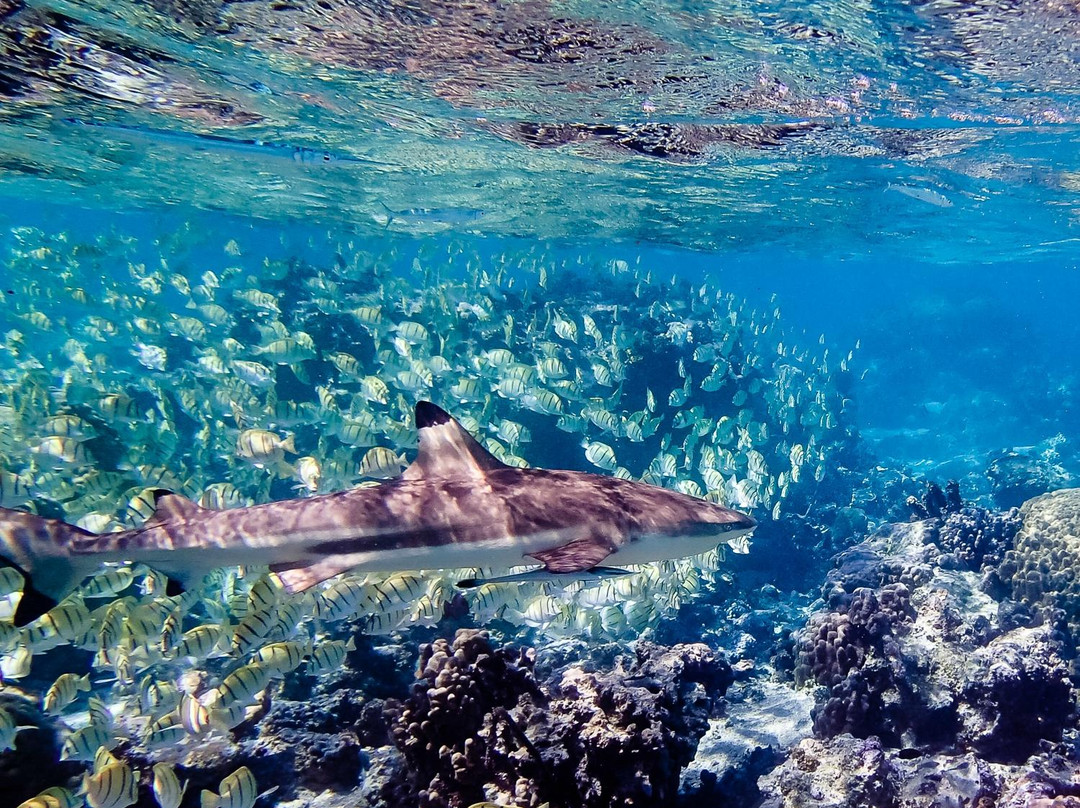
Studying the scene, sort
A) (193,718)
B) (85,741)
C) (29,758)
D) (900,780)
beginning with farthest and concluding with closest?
1. (29,758)
2. (193,718)
3. (85,741)
4. (900,780)

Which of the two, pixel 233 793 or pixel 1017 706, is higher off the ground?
pixel 1017 706

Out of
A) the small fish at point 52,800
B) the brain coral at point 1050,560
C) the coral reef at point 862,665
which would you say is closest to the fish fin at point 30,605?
the small fish at point 52,800

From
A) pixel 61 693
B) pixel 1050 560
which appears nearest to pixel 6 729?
pixel 61 693

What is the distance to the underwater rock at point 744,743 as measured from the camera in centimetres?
569

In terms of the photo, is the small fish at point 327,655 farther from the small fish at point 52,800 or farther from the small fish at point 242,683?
the small fish at point 52,800

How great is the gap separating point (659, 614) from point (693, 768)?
507cm

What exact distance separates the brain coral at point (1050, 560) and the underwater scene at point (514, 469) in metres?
0.06

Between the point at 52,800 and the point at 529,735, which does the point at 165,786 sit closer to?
the point at 52,800

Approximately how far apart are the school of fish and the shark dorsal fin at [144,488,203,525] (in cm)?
65

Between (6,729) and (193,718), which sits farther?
(193,718)

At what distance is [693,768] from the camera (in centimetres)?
609

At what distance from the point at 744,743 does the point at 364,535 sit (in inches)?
198

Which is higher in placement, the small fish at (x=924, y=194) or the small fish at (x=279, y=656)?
the small fish at (x=924, y=194)

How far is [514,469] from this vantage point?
5.15 metres
